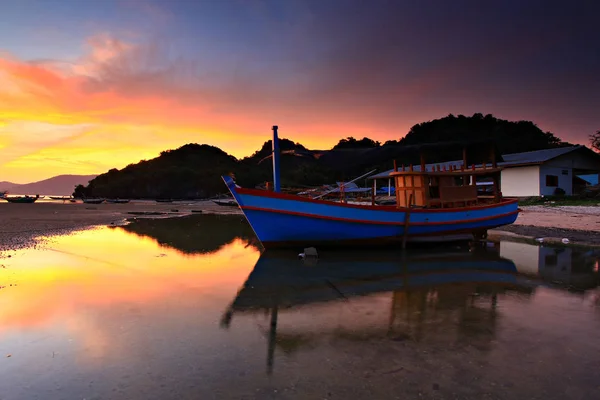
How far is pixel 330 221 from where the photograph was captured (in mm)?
13500

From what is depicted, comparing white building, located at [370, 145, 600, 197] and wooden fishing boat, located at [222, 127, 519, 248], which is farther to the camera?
white building, located at [370, 145, 600, 197]

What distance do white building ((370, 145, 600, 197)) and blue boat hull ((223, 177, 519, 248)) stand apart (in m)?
17.6

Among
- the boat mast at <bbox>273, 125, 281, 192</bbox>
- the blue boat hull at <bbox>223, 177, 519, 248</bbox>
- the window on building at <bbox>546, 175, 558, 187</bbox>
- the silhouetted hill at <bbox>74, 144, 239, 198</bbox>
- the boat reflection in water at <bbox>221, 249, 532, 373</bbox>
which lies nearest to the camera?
the boat reflection in water at <bbox>221, 249, 532, 373</bbox>

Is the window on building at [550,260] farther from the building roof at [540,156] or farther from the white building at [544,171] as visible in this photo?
the building roof at [540,156]

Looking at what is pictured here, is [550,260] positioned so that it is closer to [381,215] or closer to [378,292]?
[381,215]

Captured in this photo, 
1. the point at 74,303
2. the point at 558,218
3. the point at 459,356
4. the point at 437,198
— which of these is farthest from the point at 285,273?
the point at 558,218

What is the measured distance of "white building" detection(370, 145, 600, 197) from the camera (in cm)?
3256

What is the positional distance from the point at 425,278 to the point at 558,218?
1777 cm

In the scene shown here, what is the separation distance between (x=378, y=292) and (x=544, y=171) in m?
32.2

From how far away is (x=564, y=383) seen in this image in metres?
3.97

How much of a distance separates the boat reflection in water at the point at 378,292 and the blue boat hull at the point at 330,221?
0.96 metres

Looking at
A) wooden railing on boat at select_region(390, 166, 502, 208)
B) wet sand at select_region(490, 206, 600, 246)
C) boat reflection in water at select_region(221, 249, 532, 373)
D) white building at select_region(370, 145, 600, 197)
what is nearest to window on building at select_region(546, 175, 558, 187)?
white building at select_region(370, 145, 600, 197)

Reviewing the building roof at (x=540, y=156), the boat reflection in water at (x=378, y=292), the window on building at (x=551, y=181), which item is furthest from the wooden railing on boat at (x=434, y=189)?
the window on building at (x=551, y=181)

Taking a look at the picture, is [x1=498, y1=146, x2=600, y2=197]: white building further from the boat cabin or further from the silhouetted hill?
the silhouetted hill
